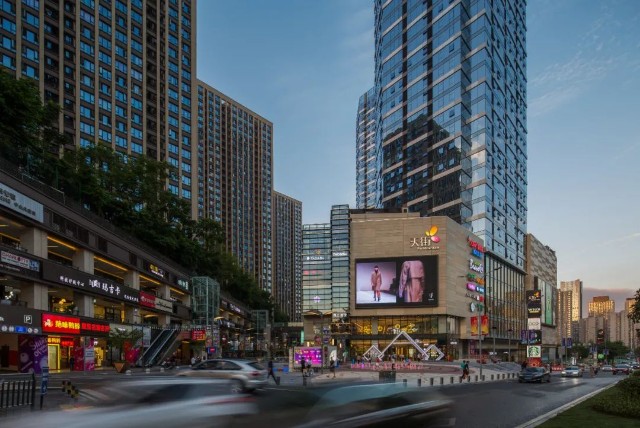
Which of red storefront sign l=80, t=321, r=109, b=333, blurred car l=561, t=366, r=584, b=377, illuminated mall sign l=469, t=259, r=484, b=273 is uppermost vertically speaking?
illuminated mall sign l=469, t=259, r=484, b=273

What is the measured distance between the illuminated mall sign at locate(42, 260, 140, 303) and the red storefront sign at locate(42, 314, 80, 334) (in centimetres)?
279

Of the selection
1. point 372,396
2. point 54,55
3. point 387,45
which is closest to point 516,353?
point 387,45

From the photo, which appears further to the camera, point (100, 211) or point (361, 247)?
point (361, 247)

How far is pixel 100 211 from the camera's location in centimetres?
7300

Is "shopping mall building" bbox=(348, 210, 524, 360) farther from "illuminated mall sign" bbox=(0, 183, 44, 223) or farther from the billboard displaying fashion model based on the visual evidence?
"illuminated mall sign" bbox=(0, 183, 44, 223)

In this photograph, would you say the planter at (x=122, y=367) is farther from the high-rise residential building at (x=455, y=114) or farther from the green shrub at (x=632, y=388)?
the high-rise residential building at (x=455, y=114)

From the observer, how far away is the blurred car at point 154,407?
341 inches

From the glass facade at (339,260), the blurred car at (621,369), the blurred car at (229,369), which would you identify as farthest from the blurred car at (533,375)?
the glass facade at (339,260)

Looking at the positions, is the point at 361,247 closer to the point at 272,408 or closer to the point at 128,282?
the point at 128,282

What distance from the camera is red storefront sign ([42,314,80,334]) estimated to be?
4710cm

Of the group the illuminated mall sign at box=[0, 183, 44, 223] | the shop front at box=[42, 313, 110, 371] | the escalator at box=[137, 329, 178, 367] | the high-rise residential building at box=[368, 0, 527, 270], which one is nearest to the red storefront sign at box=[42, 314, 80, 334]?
the shop front at box=[42, 313, 110, 371]

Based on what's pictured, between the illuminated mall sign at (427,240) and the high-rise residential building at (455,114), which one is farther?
the high-rise residential building at (455,114)

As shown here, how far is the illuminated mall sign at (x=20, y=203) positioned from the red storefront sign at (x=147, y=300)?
79.4 ft

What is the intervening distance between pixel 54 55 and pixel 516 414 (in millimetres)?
97715
